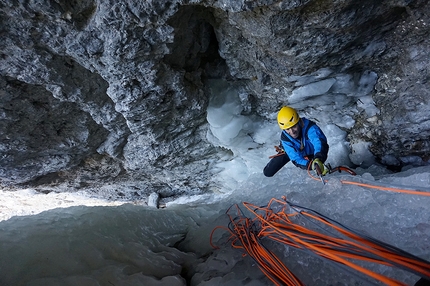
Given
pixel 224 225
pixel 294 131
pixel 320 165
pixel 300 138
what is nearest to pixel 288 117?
pixel 294 131

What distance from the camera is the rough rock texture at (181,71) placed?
2432 millimetres

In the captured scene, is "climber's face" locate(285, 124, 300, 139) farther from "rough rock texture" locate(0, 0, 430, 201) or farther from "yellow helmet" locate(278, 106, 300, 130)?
"rough rock texture" locate(0, 0, 430, 201)

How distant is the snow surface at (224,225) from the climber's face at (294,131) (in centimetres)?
50

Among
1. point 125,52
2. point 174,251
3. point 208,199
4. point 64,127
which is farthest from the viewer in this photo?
point 208,199

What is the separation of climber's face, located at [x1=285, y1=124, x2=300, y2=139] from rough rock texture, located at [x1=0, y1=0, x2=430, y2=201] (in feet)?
1.73

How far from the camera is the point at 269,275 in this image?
6.84ft

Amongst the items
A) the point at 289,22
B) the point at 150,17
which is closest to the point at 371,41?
the point at 289,22

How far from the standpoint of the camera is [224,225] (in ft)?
11.7

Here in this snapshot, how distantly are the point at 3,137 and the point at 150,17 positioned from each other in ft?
8.17

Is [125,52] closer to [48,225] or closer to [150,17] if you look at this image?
[150,17]

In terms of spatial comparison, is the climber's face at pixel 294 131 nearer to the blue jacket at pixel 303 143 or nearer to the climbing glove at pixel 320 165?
the blue jacket at pixel 303 143

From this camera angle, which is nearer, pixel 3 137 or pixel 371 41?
pixel 371 41

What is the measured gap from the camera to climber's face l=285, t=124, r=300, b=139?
11.3ft

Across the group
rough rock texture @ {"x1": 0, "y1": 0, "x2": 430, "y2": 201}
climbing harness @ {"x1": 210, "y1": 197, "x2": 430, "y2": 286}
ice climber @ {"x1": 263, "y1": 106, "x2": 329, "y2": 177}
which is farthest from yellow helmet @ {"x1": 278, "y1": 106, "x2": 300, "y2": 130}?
climbing harness @ {"x1": 210, "y1": 197, "x2": 430, "y2": 286}
